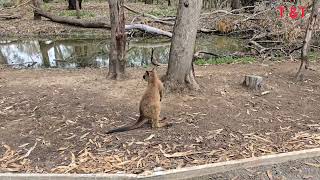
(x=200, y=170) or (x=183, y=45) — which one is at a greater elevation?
(x=183, y=45)

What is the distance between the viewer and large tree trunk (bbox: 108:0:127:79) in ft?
22.6

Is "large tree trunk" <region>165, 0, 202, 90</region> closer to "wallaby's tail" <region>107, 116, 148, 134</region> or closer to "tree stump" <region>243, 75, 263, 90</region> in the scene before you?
"tree stump" <region>243, 75, 263, 90</region>

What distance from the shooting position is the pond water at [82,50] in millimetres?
11477

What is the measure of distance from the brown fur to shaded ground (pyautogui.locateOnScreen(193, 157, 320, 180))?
3.84 feet

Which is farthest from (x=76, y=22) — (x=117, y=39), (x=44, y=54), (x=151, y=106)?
(x=151, y=106)

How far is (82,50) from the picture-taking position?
13406 millimetres

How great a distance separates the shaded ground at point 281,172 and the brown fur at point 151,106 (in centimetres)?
117

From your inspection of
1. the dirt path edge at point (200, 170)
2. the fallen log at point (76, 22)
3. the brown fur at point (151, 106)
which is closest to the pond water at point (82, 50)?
the fallen log at point (76, 22)

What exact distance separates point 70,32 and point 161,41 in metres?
4.43

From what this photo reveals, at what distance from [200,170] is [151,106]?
3.79ft

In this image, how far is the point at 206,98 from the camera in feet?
19.7

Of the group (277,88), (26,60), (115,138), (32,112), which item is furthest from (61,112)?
(26,60)

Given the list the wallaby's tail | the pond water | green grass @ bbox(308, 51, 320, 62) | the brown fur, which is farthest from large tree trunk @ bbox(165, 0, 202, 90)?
the pond water

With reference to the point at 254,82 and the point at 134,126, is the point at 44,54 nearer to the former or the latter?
the point at 254,82
